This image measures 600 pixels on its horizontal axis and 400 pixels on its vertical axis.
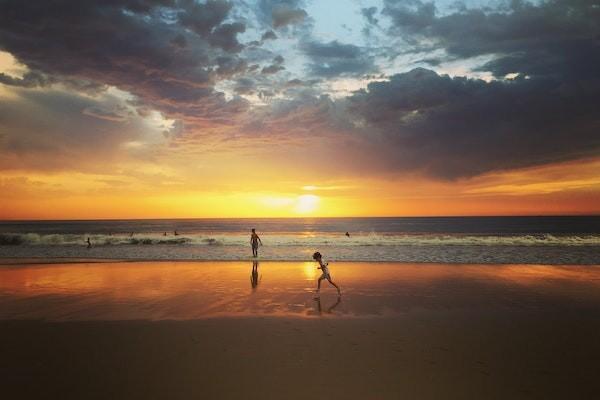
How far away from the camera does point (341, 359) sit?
7434mm

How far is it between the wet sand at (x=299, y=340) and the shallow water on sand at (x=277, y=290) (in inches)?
4.5

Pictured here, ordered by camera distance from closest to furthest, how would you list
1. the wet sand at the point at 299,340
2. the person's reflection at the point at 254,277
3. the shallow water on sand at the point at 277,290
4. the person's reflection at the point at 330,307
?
the wet sand at the point at 299,340 → the person's reflection at the point at 330,307 → the shallow water on sand at the point at 277,290 → the person's reflection at the point at 254,277

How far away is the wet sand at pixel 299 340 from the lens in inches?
249

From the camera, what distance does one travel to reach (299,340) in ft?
28.1

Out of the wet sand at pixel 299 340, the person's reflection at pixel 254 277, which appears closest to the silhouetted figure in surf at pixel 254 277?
the person's reflection at pixel 254 277

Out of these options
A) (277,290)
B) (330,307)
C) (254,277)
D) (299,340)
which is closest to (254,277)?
(254,277)

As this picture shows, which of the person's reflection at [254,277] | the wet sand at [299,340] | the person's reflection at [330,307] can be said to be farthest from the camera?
the person's reflection at [254,277]

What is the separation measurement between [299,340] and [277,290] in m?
6.14

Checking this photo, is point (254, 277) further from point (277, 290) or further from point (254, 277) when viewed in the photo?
point (277, 290)

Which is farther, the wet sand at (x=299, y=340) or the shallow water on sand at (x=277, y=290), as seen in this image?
the shallow water on sand at (x=277, y=290)

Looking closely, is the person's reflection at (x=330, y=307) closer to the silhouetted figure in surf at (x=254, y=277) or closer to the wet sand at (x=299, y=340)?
the wet sand at (x=299, y=340)

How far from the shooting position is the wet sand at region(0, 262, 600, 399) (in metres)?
6.34

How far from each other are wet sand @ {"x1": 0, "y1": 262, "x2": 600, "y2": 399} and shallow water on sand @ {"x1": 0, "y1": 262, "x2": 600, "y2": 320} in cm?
11

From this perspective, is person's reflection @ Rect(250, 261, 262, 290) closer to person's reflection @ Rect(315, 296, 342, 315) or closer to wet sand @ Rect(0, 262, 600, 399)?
wet sand @ Rect(0, 262, 600, 399)
